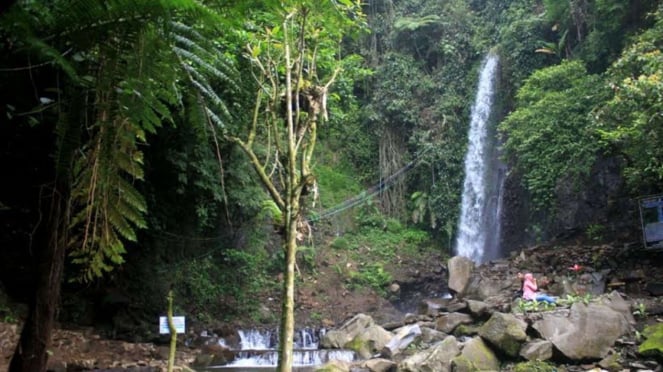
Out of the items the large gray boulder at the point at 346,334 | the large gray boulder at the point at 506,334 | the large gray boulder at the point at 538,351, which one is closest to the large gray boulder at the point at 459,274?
the large gray boulder at the point at 346,334

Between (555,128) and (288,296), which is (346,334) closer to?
(555,128)

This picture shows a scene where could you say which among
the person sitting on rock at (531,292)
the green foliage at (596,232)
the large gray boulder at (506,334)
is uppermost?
the green foliage at (596,232)

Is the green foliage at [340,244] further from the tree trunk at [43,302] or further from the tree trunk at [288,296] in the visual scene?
the tree trunk at [43,302]

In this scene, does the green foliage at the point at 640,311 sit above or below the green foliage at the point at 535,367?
above

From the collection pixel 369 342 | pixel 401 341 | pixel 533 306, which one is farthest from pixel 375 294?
pixel 533 306

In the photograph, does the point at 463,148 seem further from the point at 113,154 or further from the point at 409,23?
the point at 113,154

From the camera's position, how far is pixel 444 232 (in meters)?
20.9

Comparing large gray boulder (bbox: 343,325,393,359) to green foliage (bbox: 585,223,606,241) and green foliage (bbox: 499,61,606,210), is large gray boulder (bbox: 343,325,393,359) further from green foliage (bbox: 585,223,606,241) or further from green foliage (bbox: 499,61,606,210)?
green foliage (bbox: 499,61,606,210)

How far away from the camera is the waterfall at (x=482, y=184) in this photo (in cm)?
1922

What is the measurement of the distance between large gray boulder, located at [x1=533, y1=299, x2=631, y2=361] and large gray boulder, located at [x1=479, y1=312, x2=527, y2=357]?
0.35 metres

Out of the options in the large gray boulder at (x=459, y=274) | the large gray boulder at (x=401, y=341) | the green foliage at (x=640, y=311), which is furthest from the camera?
the large gray boulder at (x=459, y=274)

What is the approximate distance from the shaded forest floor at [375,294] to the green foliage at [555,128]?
1.97 metres

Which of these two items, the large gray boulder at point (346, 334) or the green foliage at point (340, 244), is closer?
the large gray boulder at point (346, 334)

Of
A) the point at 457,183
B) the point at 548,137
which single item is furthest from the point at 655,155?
the point at 457,183
